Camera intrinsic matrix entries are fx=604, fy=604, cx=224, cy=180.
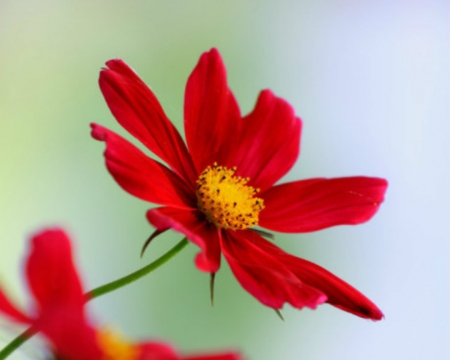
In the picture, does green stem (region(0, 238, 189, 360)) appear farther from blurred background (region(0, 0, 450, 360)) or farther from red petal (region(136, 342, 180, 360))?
blurred background (region(0, 0, 450, 360))

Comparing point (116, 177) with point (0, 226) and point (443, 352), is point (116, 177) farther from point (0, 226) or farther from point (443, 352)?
point (443, 352)

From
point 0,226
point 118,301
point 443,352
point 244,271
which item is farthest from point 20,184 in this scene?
point 443,352

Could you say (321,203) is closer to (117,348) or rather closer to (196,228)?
A: (196,228)

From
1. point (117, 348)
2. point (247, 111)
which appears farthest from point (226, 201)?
point (247, 111)

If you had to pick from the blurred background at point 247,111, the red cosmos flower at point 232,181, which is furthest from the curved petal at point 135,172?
the blurred background at point 247,111

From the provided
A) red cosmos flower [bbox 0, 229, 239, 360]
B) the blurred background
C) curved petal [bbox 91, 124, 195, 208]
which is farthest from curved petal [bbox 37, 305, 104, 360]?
the blurred background

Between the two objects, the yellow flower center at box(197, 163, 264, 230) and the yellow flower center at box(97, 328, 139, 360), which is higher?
the yellow flower center at box(197, 163, 264, 230)

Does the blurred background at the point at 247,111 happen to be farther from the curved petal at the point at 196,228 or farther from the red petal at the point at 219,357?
the red petal at the point at 219,357
